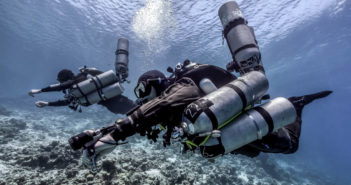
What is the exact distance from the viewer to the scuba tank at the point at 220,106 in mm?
2277

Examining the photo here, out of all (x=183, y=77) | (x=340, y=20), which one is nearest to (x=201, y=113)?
(x=183, y=77)

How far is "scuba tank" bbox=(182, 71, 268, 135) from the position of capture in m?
2.28

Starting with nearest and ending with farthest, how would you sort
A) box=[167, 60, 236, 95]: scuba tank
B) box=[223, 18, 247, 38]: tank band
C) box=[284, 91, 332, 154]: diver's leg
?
box=[284, 91, 332, 154]: diver's leg, box=[167, 60, 236, 95]: scuba tank, box=[223, 18, 247, 38]: tank band

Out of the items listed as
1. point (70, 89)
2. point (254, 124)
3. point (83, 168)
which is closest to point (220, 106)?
point (254, 124)

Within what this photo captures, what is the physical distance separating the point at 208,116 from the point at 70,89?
232 inches

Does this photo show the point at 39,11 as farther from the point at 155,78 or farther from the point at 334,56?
the point at 334,56

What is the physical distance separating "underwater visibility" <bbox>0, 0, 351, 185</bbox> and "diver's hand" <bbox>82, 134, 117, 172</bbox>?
14 mm

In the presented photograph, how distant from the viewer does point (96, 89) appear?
20.6 ft

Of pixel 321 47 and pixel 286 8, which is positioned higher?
pixel 286 8

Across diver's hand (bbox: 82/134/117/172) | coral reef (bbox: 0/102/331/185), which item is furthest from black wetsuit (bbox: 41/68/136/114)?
diver's hand (bbox: 82/134/117/172)

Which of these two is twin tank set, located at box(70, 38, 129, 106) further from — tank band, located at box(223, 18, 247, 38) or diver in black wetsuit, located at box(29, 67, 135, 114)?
tank band, located at box(223, 18, 247, 38)

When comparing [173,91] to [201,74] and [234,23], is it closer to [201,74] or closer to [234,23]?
[201,74]

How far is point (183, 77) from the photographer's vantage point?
341cm

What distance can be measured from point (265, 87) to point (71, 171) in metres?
6.45
